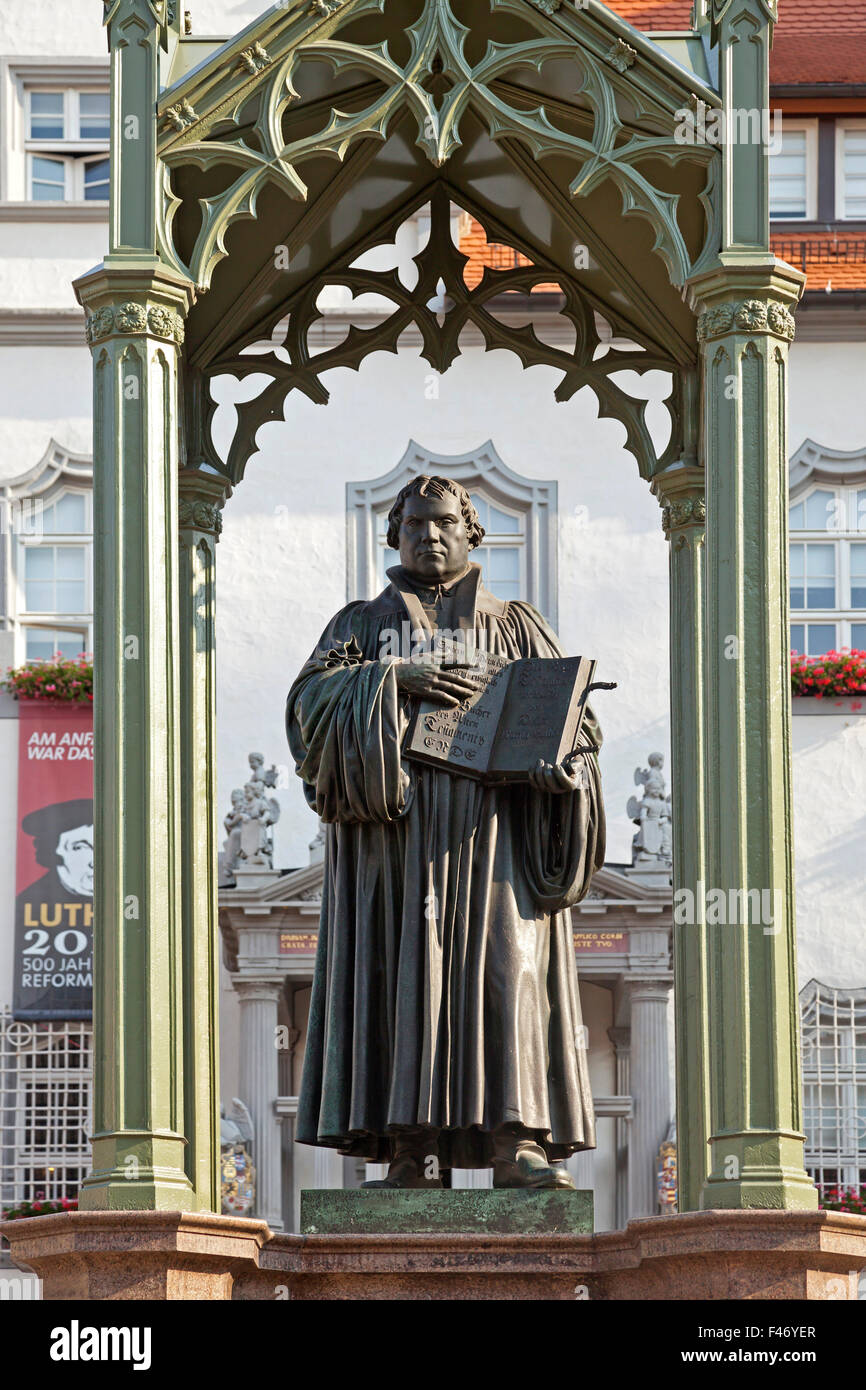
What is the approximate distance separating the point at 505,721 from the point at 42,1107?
17939mm

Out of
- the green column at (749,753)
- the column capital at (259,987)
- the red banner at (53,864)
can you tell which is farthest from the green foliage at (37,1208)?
the green column at (749,753)

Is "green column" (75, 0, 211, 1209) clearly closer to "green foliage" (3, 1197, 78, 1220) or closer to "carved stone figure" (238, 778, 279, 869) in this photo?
"carved stone figure" (238, 778, 279, 869)

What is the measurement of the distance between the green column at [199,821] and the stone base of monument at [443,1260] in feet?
2.52

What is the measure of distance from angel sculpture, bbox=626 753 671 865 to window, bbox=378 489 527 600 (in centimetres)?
316

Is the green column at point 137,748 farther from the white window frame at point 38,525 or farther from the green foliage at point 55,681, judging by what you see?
the white window frame at point 38,525

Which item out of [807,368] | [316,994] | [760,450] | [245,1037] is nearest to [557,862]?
[316,994]

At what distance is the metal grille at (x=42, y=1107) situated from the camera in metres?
26.5

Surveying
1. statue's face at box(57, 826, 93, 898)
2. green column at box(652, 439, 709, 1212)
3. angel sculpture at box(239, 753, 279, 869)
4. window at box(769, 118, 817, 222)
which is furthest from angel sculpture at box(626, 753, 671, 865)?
green column at box(652, 439, 709, 1212)

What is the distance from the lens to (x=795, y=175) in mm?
28828

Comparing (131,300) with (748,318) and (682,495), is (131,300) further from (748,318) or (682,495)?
(682,495)

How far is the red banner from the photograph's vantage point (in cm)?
2689

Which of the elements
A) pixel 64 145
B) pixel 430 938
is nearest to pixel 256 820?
pixel 64 145
